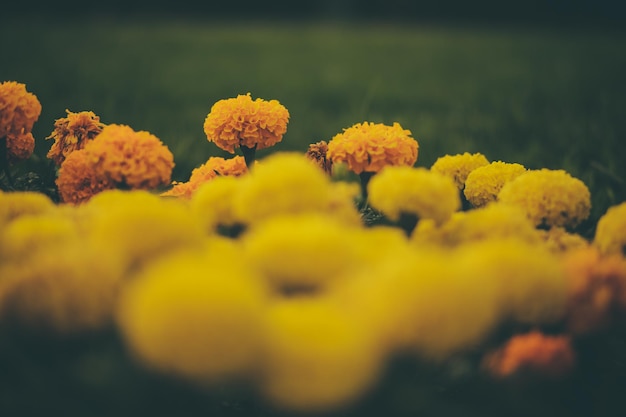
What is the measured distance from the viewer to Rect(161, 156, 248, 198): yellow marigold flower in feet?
4.72

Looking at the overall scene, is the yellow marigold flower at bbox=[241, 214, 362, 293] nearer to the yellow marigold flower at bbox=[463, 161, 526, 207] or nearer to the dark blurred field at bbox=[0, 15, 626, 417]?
the dark blurred field at bbox=[0, 15, 626, 417]

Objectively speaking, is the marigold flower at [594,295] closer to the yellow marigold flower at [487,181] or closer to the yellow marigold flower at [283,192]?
the yellow marigold flower at [283,192]

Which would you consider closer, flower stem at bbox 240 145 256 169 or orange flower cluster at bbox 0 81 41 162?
orange flower cluster at bbox 0 81 41 162

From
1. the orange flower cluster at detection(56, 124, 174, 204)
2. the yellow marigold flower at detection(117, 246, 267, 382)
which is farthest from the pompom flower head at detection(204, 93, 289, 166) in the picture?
the yellow marigold flower at detection(117, 246, 267, 382)

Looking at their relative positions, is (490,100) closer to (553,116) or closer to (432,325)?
(553,116)

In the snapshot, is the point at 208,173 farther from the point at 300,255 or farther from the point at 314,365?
the point at 314,365

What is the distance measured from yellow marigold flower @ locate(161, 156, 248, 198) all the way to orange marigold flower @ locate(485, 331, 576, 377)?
840 mm

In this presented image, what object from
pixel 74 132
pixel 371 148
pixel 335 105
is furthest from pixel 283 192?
pixel 335 105

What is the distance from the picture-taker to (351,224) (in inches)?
38.3

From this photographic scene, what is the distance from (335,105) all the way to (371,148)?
3545 millimetres

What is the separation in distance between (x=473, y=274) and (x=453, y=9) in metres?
21.7

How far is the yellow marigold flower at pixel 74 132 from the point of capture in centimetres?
148

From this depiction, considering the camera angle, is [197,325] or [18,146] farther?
[18,146]

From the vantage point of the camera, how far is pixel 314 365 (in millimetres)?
581
